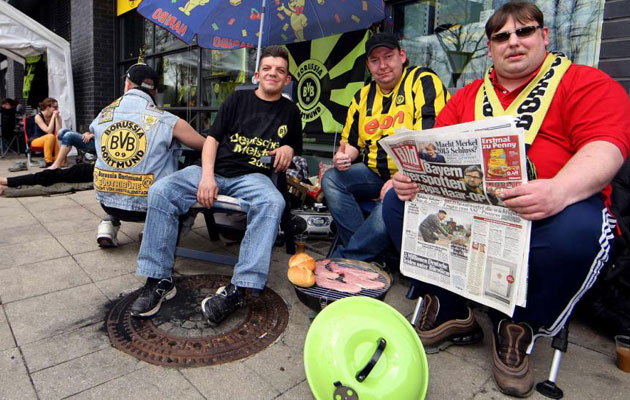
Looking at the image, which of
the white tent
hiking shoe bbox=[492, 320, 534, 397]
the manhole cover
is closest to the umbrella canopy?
the manhole cover

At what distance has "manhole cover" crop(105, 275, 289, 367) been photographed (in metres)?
1.85

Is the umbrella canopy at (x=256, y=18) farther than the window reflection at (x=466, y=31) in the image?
Yes

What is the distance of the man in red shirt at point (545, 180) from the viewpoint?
4.89ft

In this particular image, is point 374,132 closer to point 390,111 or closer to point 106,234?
point 390,111

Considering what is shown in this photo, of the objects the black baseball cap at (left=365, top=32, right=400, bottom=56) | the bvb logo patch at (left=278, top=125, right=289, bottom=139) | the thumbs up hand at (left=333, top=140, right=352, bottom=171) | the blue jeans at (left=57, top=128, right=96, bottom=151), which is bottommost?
the thumbs up hand at (left=333, top=140, right=352, bottom=171)

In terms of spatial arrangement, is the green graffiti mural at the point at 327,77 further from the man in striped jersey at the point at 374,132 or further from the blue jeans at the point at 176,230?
the blue jeans at the point at 176,230

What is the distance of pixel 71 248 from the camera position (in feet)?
10.5

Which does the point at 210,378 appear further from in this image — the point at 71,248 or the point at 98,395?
the point at 71,248

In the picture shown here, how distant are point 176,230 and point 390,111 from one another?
1.52 meters

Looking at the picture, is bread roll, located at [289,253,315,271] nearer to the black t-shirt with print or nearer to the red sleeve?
the black t-shirt with print

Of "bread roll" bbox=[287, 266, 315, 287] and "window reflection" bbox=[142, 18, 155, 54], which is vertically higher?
"window reflection" bbox=[142, 18, 155, 54]

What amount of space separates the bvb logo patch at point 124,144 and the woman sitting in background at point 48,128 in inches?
254

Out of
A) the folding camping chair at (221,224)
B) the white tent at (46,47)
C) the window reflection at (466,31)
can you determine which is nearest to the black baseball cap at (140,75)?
the folding camping chair at (221,224)

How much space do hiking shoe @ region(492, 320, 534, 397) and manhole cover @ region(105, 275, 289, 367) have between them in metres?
1.01
